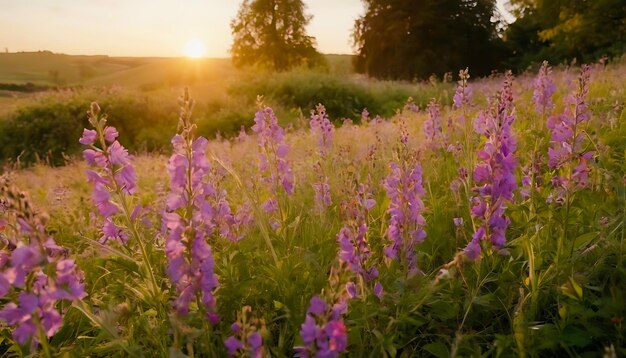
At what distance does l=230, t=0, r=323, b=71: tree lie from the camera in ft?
121

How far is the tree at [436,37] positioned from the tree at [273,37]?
6.98 metres

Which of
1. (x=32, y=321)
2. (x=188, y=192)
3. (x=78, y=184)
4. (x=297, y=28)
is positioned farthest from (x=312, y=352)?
(x=297, y=28)

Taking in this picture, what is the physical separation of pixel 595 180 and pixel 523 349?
4.84ft

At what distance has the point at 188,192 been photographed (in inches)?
59.5

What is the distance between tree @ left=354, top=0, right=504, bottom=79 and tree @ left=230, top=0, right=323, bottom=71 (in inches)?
275

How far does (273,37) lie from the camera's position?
36875mm

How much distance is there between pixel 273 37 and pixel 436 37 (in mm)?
12622

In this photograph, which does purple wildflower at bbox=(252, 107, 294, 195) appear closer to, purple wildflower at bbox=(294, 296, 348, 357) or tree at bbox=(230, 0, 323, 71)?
purple wildflower at bbox=(294, 296, 348, 357)

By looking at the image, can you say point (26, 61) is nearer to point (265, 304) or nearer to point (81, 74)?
point (81, 74)

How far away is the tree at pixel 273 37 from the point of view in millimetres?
36844

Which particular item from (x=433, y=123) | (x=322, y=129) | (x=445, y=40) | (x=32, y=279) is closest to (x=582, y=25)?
(x=445, y=40)

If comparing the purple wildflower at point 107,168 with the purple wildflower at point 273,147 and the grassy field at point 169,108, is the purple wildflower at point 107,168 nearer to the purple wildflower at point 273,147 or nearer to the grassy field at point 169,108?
the purple wildflower at point 273,147

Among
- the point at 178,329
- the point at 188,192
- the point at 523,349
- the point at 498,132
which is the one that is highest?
the point at 498,132

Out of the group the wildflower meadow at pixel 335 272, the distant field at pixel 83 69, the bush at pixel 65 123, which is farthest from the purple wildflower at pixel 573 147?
the distant field at pixel 83 69
